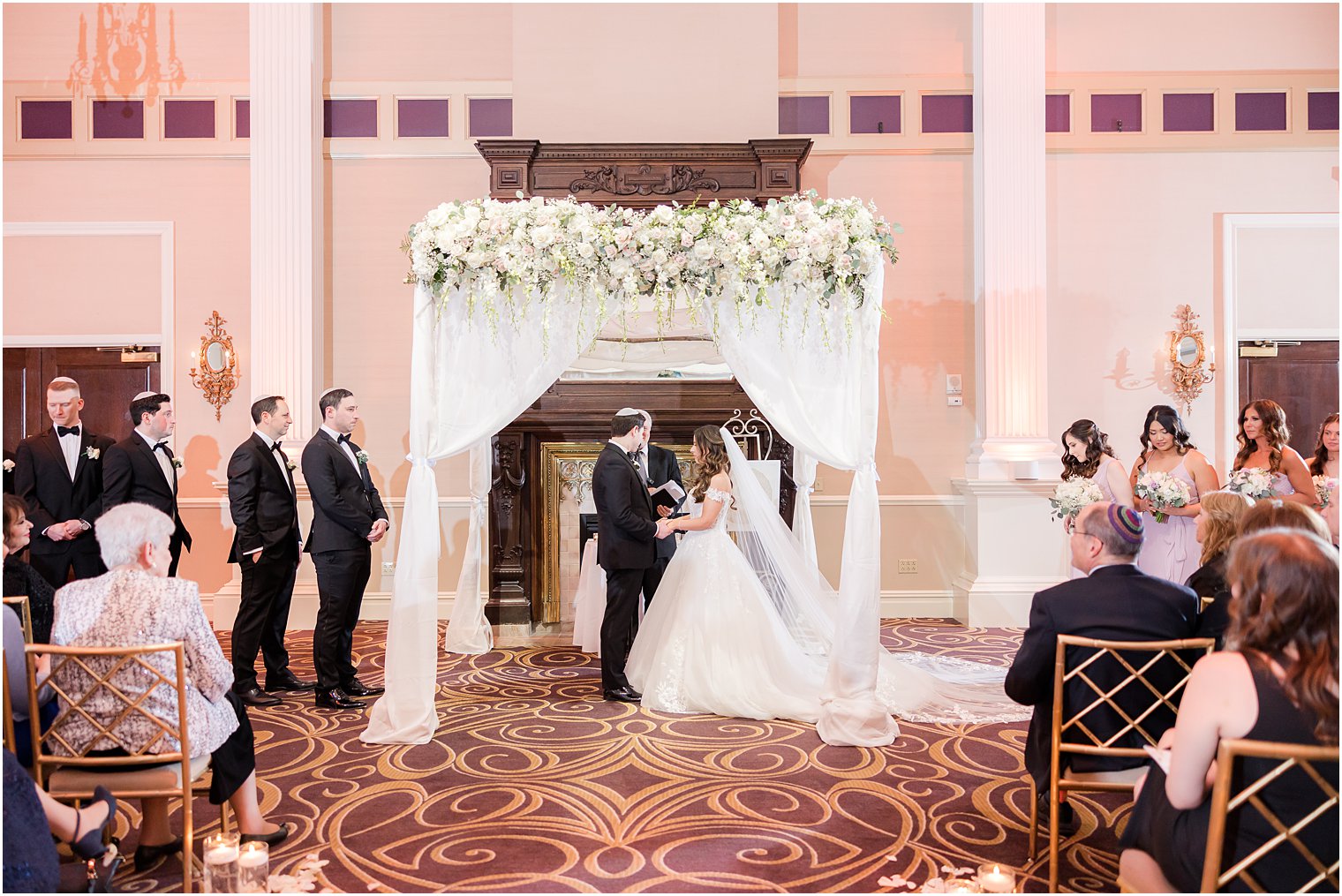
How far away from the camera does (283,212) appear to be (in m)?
7.11

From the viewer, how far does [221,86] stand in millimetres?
7465

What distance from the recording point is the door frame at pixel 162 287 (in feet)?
24.1

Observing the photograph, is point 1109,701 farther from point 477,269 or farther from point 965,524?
point 965,524

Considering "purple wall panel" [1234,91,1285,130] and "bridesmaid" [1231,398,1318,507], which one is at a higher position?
"purple wall panel" [1234,91,1285,130]

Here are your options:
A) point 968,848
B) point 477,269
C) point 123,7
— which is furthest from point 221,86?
point 968,848

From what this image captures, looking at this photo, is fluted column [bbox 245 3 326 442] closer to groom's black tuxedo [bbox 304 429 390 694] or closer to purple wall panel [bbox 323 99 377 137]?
purple wall panel [bbox 323 99 377 137]

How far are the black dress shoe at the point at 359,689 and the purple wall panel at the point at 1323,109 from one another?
8585mm

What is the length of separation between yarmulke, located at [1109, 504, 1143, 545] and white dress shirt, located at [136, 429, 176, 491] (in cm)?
489

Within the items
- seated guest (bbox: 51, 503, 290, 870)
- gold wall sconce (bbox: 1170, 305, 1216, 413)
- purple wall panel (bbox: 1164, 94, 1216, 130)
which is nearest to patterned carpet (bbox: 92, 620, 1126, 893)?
seated guest (bbox: 51, 503, 290, 870)

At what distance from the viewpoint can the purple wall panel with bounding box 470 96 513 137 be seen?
7523 millimetres

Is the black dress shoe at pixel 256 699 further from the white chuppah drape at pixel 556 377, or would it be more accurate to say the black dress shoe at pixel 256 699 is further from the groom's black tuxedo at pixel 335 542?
the white chuppah drape at pixel 556 377

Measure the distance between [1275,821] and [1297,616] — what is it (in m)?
0.43

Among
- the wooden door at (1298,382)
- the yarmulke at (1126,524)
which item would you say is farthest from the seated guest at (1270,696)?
the wooden door at (1298,382)

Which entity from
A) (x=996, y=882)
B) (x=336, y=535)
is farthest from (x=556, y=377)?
(x=996, y=882)
